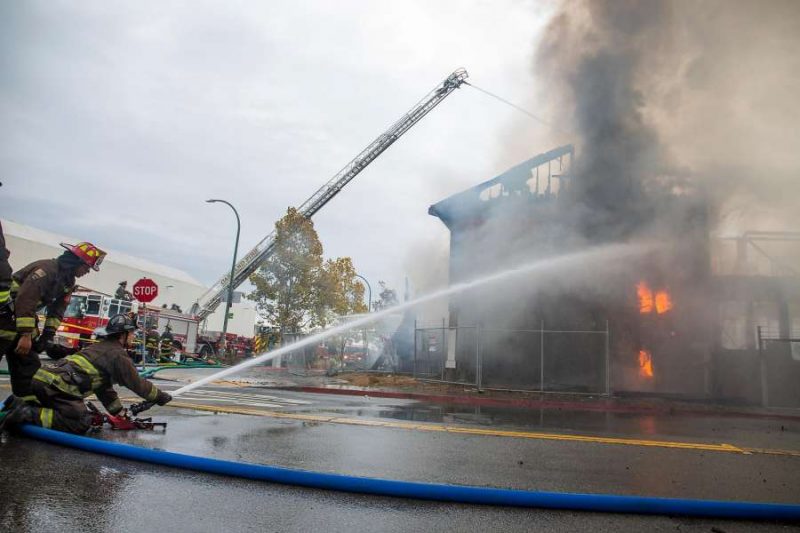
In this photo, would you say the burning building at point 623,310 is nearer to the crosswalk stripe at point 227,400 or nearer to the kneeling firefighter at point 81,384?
the crosswalk stripe at point 227,400

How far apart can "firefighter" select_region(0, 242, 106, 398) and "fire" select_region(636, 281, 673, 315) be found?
13361 mm

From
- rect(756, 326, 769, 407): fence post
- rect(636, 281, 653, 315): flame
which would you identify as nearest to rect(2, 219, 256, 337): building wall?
rect(636, 281, 653, 315): flame

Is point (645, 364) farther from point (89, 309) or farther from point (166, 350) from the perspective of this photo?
point (89, 309)

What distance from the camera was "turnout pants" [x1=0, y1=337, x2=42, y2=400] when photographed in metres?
4.64

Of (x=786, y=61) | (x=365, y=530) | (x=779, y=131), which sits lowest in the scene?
(x=365, y=530)

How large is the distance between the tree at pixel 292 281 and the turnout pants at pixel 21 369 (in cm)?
2279

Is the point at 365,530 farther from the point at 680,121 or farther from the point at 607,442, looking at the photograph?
the point at 680,121

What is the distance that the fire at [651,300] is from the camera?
14.7 meters

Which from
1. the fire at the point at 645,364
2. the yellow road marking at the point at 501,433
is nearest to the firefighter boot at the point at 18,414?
the yellow road marking at the point at 501,433

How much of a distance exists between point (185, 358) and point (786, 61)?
69.6 feet

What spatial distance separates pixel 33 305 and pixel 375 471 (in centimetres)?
339

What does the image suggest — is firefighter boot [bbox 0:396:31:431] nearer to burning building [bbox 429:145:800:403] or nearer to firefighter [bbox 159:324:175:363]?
burning building [bbox 429:145:800:403]

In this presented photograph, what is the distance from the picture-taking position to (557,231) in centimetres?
1462

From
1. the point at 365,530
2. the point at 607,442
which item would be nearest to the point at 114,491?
the point at 365,530
